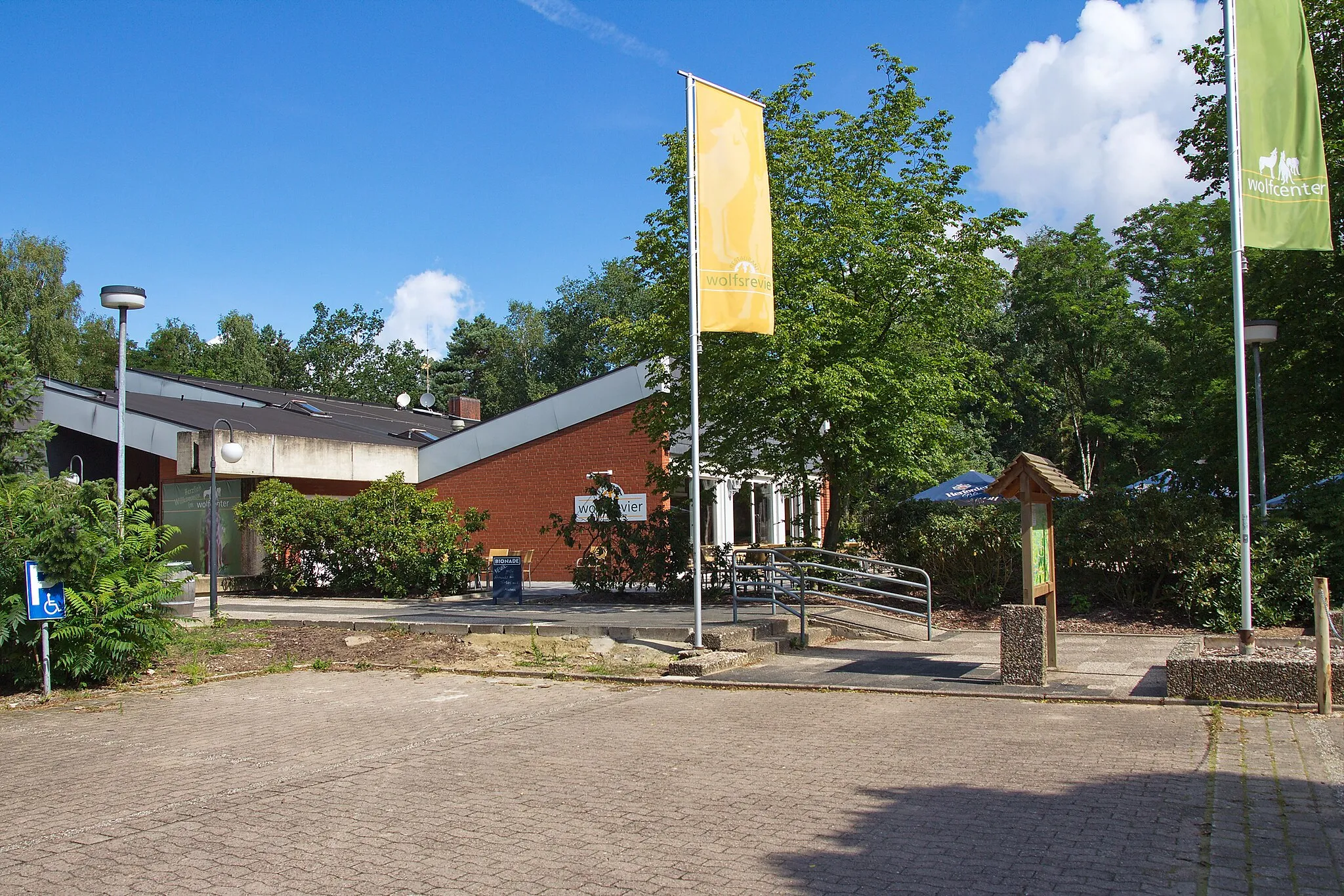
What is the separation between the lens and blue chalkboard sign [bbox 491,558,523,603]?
19094 mm

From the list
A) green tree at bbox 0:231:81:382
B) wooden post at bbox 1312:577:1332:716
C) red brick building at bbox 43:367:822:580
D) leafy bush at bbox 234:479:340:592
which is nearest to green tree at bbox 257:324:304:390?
green tree at bbox 0:231:81:382

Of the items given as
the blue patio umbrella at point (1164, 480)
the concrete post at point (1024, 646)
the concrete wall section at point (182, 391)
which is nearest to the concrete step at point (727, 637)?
the concrete post at point (1024, 646)

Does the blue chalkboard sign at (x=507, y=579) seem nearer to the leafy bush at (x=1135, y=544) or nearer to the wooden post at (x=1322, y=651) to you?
the leafy bush at (x=1135, y=544)

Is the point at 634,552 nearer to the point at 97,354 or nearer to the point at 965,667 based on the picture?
the point at 965,667

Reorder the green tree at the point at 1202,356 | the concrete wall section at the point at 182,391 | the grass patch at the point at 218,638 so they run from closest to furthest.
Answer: the grass patch at the point at 218,638, the green tree at the point at 1202,356, the concrete wall section at the point at 182,391

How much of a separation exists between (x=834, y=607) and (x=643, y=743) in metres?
8.87

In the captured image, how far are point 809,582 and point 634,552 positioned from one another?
385cm

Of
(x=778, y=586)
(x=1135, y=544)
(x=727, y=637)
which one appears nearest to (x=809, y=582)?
(x=778, y=586)

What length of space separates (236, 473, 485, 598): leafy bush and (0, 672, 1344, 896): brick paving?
1099 centimetres

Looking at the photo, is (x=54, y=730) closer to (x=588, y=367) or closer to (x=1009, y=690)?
(x=1009, y=690)

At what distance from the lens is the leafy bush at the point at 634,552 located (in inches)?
737

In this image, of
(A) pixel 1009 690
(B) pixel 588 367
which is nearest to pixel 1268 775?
(A) pixel 1009 690

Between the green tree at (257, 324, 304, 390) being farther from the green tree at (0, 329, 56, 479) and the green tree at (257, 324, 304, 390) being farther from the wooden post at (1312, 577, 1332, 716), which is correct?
the wooden post at (1312, 577, 1332, 716)

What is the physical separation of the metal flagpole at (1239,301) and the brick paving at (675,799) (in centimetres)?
165
